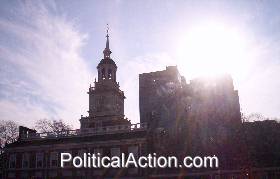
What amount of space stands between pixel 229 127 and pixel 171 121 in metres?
8.55

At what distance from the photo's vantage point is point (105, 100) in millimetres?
48750

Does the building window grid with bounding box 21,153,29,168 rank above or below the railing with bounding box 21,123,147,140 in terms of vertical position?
below

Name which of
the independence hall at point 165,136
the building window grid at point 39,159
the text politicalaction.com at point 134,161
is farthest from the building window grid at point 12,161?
the text politicalaction.com at point 134,161

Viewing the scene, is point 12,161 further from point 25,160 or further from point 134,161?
point 134,161

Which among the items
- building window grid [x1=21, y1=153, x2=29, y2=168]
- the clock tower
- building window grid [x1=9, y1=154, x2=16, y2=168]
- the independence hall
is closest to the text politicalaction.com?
the independence hall

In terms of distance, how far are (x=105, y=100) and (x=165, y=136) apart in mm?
13592

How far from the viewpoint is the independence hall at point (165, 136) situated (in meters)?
34.2

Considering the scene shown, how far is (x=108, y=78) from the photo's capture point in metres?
49.9

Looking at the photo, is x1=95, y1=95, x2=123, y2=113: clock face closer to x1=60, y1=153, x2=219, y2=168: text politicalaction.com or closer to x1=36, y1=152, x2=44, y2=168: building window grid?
x1=36, y1=152, x2=44, y2=168: building window grid

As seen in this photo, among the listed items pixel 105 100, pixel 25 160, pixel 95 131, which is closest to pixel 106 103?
pixel 105 100

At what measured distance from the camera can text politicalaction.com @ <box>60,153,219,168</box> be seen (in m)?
33.8

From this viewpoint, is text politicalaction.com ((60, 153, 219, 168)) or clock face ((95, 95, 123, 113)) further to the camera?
clock face ((95, 95, 123, 113))

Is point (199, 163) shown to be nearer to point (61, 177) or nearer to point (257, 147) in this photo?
point (257, 147)

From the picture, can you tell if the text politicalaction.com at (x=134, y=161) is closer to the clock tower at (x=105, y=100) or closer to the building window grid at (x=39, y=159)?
the building window grid at (x=39, y=159)
